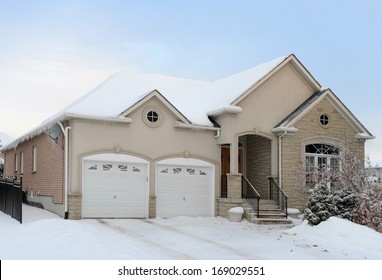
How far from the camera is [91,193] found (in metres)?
20.3

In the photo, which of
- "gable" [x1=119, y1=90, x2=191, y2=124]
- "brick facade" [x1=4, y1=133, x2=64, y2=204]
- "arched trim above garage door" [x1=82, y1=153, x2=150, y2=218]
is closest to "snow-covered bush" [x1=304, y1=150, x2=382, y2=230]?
"gable" [x1=119, y1=90, x2=191, y2=124]

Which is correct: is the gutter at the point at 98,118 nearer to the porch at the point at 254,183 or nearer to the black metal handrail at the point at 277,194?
the porch at the point at 254,183

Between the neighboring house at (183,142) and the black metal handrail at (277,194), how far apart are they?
1.13 feet

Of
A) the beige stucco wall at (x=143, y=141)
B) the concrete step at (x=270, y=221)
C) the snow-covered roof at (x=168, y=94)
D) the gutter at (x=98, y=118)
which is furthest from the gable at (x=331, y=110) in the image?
the gutter at (x=98, y=118)

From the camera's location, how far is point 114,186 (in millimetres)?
20734

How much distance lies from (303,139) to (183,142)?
5.70 m

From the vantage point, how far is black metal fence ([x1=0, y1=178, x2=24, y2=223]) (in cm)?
1900

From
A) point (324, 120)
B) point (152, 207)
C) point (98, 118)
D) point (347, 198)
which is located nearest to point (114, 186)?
point (152, 207)

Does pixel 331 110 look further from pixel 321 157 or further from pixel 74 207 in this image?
pixel 74 207

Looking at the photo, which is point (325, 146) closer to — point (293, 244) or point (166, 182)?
point (166, 182)

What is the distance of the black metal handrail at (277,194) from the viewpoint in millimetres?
22634

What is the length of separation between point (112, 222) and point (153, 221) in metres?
1.80

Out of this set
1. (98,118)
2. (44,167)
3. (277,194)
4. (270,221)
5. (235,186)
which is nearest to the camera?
(98,118)
